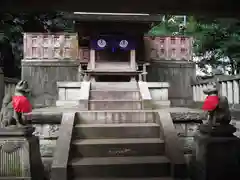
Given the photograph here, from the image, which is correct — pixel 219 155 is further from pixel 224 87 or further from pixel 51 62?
pixel 51 62

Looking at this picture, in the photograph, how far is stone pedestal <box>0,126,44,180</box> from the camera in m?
5.12

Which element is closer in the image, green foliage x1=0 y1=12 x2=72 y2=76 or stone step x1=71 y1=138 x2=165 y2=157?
stone step x1=71 y1=138 x2=165 y2=157

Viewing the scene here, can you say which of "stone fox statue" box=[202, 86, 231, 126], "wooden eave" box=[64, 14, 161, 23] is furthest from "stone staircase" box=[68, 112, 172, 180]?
"wooden eave" box=[64, 14, 161, 23]

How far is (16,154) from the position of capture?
5.14 metres

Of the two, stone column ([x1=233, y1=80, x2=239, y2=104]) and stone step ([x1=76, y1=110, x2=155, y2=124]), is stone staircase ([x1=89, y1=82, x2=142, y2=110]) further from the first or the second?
stone column ([x1=233, y1=80, x2=239, y2=104])

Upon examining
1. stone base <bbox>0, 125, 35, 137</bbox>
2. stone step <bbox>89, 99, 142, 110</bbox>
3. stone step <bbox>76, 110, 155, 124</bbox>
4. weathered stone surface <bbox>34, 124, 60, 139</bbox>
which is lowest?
weathered stone surface <bbox>34, 124, 60, 139</bbox>

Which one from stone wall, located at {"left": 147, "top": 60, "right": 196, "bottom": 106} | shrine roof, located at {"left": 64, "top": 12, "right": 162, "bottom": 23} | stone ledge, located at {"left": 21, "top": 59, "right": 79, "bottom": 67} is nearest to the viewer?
shrine roof, located at {"left": 64, "top": 12, "right": 162, "bottom": 23}

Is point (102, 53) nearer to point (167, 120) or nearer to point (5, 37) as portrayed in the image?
point (5, 37)

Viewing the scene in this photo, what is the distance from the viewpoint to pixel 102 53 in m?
12.2

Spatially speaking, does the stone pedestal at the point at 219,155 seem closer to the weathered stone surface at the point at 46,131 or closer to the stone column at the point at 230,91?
the stone column at the point at 230,91

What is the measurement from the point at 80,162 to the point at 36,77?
8.22 metres

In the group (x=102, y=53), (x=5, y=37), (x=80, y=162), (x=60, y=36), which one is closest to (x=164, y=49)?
(x=102, y=53)

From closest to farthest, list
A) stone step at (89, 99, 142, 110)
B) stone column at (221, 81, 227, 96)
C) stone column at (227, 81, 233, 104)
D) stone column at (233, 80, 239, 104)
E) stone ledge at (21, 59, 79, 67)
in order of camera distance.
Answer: stone column at (233, 80, 239, 104)
stone column at (227, 81, 233, 104)
stone column at (221, 81, 227, 96)
stone step at (89, 99, 142, 110)
stone ledge at (21, 59, 79, 67)

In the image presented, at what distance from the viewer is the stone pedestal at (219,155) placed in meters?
5.02
